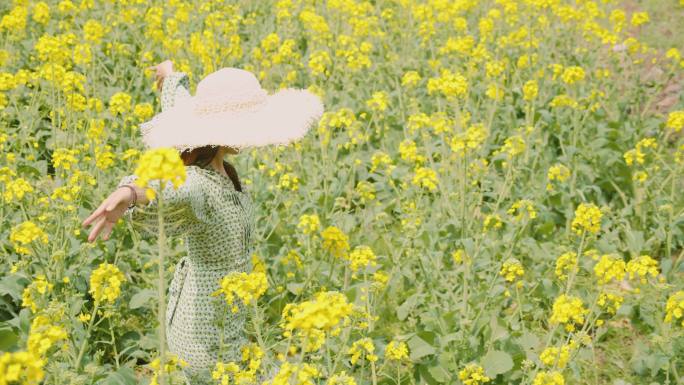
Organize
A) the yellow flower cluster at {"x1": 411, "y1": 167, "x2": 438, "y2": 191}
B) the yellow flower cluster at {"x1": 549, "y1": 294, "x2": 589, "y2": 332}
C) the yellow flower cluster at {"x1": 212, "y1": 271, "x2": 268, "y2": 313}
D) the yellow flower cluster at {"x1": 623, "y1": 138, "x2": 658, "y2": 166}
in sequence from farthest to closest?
the yellow flower cluster at {"x1": 623, "y1": 138, "x2": 658, "y2": 166} → the yellow flower cluster at {"x1": 411, "y1": 167, "x2": 438, "y2": 191} → the yellow flower cluster at {"x1": 549, "y1": 294, "x2": 589, "y2": 332} → the yellow flower cluster at {"x1": 212, "y1": 271, "x2": 268, "y2": 313}

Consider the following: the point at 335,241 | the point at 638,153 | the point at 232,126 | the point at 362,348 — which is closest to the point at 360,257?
the point at 335,241

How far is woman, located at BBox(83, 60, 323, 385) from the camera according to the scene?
2389 mm

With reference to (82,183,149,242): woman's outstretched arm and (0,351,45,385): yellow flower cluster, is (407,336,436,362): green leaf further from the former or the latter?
(0,351,45,385): yellow flower cluster

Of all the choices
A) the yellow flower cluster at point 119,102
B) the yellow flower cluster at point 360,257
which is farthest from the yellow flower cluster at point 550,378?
the yellow flower cluster at point 119,102

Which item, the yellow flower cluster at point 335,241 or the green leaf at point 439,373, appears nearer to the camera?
the yellow flower cluster at point 335,241

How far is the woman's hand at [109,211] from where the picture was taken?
6.04 feet

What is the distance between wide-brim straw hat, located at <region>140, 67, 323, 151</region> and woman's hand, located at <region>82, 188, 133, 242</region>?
0.47 metres

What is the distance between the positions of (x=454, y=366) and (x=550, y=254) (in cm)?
Result: 121

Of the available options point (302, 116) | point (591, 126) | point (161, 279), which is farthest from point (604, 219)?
point (161, 279)

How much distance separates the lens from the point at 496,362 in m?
3.09

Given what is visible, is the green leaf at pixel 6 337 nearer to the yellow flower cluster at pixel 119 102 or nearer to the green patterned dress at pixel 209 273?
the green patterned dress at pixel 209 273

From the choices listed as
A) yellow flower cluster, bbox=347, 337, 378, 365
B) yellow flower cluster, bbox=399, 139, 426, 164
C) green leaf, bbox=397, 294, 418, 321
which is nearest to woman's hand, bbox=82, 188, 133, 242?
yellow flower cluster, bbox=347, 337, 378, 365

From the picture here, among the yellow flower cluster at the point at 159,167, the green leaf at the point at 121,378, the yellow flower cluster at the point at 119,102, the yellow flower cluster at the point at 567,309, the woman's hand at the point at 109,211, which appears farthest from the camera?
the yellow flower cluster at the point at 119,102

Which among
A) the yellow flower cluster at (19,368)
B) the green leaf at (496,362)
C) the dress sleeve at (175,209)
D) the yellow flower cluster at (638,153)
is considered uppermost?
the yellow flower cluster at (19,368)
